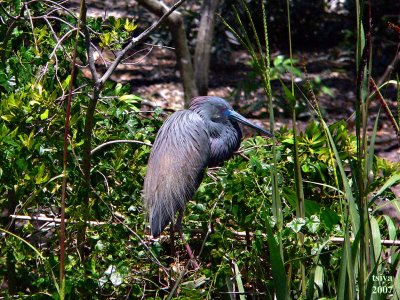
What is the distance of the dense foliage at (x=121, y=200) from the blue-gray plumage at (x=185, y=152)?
0.44ft

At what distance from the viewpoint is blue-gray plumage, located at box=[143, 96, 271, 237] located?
397cm

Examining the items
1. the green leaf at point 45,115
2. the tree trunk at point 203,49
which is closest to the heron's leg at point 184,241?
the green leaf at point 45,115

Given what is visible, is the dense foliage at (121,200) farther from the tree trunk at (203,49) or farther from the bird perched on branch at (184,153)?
the tree trunk at (203,49)

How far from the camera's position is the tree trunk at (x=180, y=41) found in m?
5.89

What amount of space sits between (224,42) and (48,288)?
231 inches

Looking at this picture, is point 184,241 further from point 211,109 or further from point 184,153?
point 211,109

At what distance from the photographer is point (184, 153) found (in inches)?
173

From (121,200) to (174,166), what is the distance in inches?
27.2

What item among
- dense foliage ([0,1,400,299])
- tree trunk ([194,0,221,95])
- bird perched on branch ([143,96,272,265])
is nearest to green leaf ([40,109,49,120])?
dense foliage ([0,1,400,299])

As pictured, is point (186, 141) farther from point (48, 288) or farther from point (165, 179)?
point (48, 288)

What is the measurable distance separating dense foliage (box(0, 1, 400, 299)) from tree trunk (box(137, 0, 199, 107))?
79.3 inches

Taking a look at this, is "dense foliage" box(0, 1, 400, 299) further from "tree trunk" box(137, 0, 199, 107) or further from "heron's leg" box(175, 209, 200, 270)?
"tree trunk" box(137, 0, 199, 107)

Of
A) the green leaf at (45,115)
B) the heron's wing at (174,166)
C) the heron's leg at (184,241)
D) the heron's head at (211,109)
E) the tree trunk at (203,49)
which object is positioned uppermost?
the tree trunk at (203,49)

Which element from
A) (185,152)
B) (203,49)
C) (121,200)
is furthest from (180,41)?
(121,200)
